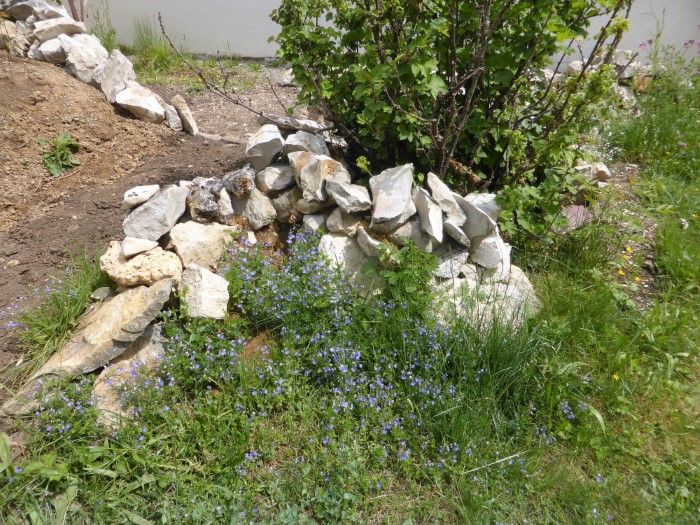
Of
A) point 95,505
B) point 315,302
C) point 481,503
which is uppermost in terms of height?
point 315,302

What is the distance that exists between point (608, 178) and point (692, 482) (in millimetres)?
2687

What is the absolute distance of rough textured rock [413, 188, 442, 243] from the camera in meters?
3.11

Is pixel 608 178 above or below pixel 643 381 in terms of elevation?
above

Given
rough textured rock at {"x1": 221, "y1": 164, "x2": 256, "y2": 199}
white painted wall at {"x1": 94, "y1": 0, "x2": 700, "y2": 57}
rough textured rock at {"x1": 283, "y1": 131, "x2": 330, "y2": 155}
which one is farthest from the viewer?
white painted wall at {"x1": 94, "y1": 0, "x2": 700, "y2": 57}

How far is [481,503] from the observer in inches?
90.3

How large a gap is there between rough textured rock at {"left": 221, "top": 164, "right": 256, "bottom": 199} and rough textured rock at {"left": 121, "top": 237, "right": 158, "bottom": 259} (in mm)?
674

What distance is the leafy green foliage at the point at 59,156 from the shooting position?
423 centimetres

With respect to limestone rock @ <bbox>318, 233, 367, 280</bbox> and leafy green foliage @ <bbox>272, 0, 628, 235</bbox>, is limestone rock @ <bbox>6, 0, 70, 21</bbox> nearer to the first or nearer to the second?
leafy green foliage @ <bbox>272, 0, 628, 235</bbox>

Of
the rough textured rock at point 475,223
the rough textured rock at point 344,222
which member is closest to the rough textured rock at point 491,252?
the rough textured rock at point 475,223

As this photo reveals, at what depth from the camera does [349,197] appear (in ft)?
10.6

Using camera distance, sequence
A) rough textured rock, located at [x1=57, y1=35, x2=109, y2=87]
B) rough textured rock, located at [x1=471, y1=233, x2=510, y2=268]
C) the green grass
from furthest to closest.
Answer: rough textured rock, located at [x1=57, y1=35, x2=109, y2=87] → rough textured rock, located at [x1=471, y1=233, x2=510, y2=268] → the green grass

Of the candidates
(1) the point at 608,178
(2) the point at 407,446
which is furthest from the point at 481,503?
(1) the point at 608,178

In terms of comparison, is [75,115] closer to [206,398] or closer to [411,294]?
[206,398]

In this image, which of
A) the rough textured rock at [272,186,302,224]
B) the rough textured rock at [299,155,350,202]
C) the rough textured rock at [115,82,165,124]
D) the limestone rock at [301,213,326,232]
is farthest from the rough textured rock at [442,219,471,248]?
the rough textured rock at [115,82,165,124]
